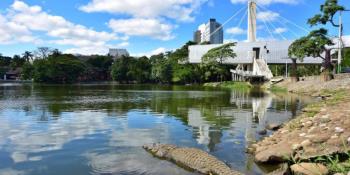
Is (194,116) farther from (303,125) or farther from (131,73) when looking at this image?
(131,73)

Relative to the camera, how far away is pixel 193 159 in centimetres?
1145

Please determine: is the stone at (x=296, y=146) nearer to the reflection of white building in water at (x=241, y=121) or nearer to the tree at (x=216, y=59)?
the reflection of white building in water at (x=241, y=121)

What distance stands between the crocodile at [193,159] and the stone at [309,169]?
1.33 m

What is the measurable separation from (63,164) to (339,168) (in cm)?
762

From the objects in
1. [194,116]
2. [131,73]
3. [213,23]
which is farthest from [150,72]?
[194,116]

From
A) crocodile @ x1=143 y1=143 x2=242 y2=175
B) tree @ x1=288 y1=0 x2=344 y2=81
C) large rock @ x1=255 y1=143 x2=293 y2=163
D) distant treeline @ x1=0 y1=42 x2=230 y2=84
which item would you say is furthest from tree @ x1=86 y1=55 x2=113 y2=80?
large rock @ x1=255 y1=143 x2=293 y2=163

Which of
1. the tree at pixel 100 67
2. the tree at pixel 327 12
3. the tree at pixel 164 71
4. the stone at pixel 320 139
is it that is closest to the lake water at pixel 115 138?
the stone at pixel 320 139

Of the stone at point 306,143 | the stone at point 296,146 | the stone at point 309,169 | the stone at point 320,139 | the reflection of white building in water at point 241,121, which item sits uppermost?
the stone at point 320,139

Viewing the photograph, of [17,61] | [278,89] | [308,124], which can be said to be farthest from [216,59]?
[17,61]

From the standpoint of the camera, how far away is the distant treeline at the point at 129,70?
103438mm

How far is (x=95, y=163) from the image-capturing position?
1232 cm

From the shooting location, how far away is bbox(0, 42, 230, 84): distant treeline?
4072 inches

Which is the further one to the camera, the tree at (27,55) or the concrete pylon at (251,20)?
the tree at (27,55)

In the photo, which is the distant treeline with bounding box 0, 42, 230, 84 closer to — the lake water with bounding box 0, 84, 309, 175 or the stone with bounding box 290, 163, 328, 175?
the lake water with bounding box 0, 84, 309, 175
